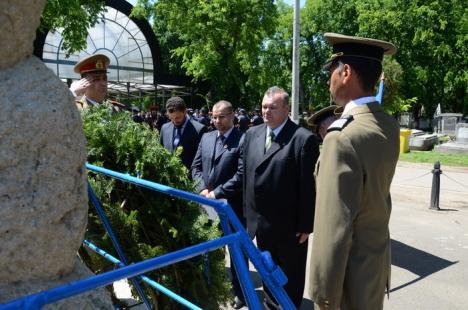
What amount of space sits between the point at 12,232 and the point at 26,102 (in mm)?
339

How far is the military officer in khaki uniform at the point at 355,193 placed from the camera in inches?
83.6

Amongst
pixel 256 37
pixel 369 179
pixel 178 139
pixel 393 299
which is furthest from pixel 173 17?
pixel 369 179

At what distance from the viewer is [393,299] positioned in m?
4.59

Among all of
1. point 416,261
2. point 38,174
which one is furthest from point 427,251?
point 38,174

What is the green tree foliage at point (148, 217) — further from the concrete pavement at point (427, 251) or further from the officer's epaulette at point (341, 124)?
the concrete pavement at point (427, 251)

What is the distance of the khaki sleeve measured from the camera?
2.11 meters

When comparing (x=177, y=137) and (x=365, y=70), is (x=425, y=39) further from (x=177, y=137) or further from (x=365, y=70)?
(x=365, y=70)

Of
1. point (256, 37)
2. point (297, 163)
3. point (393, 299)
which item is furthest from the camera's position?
point (256, 37)

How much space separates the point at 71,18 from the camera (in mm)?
11258

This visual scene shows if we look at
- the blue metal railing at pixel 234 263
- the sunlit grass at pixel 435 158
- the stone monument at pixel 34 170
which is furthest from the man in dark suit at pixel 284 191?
the sunlit grass at pixel 435 158

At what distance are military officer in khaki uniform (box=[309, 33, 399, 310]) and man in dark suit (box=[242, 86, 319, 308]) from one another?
1381mm

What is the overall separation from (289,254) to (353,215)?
180cm

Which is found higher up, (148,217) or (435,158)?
(148,217)

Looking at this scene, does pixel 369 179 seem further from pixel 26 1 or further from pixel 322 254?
pixel 26 1
